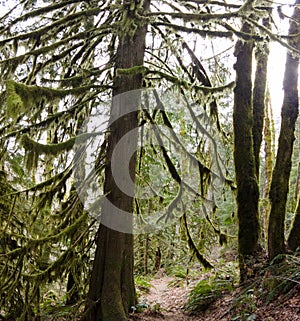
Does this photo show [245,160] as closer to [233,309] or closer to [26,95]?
[233,309]

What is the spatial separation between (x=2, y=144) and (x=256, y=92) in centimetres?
549

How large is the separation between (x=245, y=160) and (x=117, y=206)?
288 cm

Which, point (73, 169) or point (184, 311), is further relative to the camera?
point (184, 311)

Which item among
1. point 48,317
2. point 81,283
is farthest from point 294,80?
point 48,317

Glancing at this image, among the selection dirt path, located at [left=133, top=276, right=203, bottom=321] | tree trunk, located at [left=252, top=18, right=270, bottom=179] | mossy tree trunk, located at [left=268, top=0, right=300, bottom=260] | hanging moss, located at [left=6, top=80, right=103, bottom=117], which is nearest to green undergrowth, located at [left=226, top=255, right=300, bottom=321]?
mossy tree trunk, located at [left=268, top=0, right=300, bottom=260]

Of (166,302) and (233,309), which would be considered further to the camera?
(166,302)

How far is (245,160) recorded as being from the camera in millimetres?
7469

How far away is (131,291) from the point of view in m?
6.92

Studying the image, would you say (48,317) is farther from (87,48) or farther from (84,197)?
(87,48)

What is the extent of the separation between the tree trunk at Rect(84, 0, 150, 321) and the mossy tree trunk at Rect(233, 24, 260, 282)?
2.29 metres

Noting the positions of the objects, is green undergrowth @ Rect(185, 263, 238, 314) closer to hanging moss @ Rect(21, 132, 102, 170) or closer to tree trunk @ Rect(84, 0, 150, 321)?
tree trunk @ Rect(84, 0, 150, 321)

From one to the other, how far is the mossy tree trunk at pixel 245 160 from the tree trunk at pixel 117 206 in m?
2.29

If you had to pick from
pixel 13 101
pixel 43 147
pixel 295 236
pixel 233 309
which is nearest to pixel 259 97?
pixel 295 236

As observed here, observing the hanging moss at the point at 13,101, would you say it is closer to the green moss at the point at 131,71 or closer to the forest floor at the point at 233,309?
the green moss at the point at 131,71
